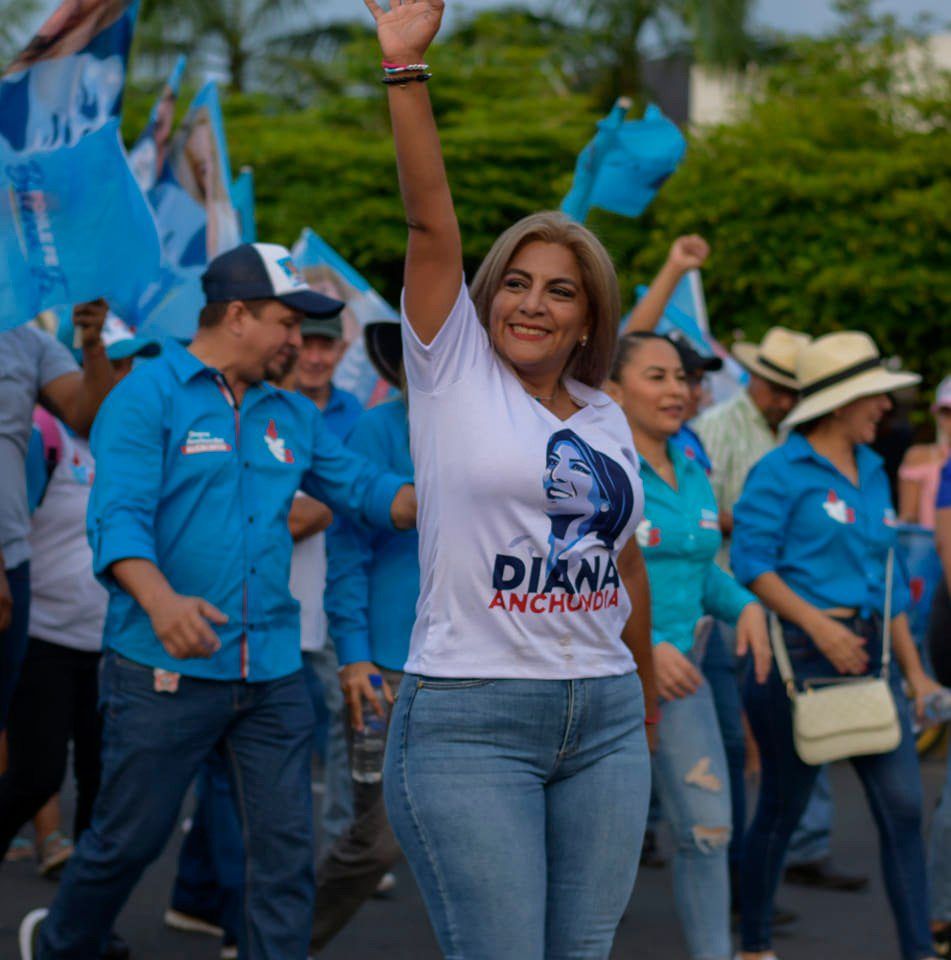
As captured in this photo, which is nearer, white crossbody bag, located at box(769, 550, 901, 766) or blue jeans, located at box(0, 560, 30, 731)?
blue jeans, located at box(0, 560, 30, 731)

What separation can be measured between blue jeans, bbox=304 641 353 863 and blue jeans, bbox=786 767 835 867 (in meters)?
1.83

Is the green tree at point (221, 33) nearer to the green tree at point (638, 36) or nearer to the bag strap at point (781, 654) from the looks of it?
the green tree at point (638, 36)

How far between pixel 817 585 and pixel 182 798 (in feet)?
7.12

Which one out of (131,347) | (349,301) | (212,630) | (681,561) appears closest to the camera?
(212,630)

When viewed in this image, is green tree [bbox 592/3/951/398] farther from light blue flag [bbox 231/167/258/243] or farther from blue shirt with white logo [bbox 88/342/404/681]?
blue shirt with white logo [bbox 88/342/404/681]

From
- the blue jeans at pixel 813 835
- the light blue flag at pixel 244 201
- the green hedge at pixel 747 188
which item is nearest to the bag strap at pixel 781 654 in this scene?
the blue jeans at pixel 813 835

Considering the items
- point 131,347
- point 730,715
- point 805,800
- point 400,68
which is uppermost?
point 400,68

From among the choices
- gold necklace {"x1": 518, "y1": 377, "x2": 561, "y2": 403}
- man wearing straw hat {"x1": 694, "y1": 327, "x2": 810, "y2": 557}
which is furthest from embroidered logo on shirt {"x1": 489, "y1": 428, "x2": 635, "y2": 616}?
man wearing straw hat {"x1": 694, "y1": 327, "x2": 810, "y2": 557}

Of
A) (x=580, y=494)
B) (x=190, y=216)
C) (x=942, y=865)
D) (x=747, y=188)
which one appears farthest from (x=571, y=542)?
(x=747, y=188)

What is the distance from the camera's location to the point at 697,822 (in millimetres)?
5016

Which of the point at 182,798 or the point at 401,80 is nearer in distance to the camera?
the point at 401,80

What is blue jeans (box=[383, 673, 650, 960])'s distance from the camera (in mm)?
3158

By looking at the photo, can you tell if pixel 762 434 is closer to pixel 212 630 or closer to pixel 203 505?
pixel 203 505

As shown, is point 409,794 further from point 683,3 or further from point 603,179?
point 683,3
